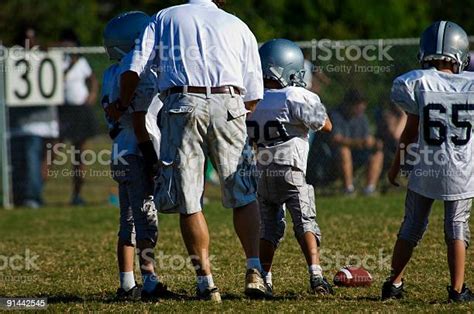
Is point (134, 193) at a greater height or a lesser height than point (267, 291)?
greater

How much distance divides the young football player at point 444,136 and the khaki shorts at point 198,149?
98 centimetres

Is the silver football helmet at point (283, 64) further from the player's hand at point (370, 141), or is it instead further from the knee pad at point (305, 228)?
the player's hand at point (370, 141)

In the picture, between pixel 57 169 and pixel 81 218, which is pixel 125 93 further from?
pixel 57 169

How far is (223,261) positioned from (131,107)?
2350 mm

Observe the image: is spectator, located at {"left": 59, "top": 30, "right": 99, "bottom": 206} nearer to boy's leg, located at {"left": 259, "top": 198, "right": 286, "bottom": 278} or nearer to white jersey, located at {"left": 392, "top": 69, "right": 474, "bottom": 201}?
boy's leg, located at {"left": 259, "top": 198, "right": 286, "bottom": 278}

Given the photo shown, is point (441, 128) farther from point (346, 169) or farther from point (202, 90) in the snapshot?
point (346, 169)

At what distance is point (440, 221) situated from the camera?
35.2 ft

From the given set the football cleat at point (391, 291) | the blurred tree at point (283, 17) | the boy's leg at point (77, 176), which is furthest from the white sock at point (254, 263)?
the blurred tree at point (283, 17)

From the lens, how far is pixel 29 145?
48.0 feet

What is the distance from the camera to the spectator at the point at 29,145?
14.7m

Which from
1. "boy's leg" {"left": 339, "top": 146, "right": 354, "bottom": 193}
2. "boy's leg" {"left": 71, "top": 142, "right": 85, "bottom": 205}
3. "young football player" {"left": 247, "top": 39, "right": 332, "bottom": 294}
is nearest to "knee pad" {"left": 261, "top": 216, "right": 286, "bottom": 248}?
"young football player" {"left": 247, "top": 39, "right": 332, "bottom": 294}

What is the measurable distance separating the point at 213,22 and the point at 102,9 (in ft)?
73.1

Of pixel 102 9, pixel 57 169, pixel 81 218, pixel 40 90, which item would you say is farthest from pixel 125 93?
pixel 102 9

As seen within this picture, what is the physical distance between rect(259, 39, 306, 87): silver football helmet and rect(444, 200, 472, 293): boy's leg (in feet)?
4.78
